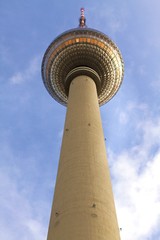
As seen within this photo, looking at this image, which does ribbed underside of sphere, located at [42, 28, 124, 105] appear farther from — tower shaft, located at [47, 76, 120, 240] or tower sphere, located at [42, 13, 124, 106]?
tower shaft, located at [47, 76, 120, 240]

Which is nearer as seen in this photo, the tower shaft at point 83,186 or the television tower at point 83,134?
the tower shaft at point 83,186

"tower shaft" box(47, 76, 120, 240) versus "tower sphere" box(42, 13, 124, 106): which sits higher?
"tower sphere" box(42, 13, 124, 106)

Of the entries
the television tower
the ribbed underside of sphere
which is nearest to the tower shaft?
the television tower

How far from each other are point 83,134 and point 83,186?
5.29 metres

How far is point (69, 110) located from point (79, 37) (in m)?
11.3

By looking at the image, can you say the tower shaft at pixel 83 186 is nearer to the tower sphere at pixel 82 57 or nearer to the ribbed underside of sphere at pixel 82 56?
the tower sphere at pixel 82 57

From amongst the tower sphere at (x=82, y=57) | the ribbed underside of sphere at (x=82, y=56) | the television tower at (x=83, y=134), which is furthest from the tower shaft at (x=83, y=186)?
the ribbed underside of sphere at (x=82, y=56)

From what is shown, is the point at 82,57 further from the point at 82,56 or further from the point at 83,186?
the point at 83,186

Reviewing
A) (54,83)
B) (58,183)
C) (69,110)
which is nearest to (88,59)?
(54,83)

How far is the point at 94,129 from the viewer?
24797mm

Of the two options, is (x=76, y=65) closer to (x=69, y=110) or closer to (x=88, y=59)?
(x=88, y=59)

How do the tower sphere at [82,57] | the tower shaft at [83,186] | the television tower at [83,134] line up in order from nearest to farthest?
the tower shaft at [83,186]
the television tower at [83,134]
the tower sphere at [82,57]

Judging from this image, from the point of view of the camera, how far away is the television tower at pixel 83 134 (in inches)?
695

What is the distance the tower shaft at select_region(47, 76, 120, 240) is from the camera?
677 inches
